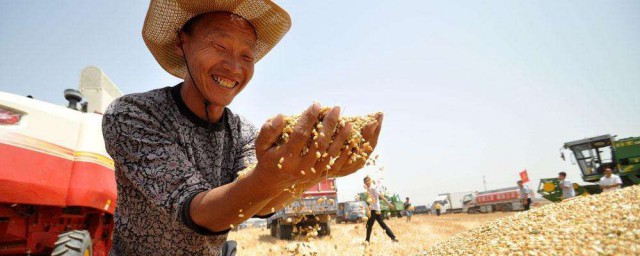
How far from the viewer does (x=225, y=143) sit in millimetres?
2092

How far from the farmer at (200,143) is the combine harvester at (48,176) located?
1.48 metres

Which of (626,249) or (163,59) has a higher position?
(163,59)

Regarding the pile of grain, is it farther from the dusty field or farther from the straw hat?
the straw hat

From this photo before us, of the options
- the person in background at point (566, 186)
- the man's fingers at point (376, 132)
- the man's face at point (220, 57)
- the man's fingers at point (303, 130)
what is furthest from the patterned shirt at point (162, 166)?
the person in background at point (566, 186)

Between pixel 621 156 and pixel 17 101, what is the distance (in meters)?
19.7

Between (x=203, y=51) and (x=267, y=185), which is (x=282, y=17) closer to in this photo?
(x=203, y=51)

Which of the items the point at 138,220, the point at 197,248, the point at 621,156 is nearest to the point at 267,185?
the point at 197,248

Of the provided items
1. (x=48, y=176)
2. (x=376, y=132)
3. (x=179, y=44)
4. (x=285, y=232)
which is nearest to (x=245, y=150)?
(x=179, y=44)

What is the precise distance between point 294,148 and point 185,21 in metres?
1.30

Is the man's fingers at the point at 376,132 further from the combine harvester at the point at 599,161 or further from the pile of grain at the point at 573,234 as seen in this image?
the combine harvester at the point at 599,161

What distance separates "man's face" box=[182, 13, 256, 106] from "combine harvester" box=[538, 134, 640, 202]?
17847 mm

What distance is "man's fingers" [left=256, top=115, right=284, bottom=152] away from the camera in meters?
1.18

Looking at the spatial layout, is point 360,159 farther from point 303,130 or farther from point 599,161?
point 599,161

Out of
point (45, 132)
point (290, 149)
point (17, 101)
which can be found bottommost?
point (290, 149)
